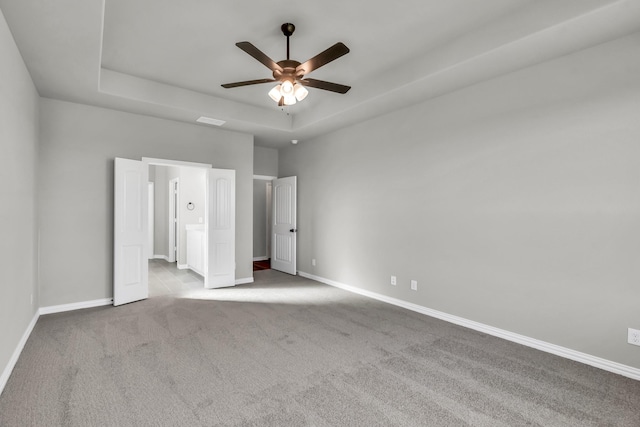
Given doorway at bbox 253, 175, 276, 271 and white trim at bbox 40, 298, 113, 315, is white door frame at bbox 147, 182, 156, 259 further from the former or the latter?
white trim at bbox 40, 298, 113, 315

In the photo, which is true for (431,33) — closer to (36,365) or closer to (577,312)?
(577,312)

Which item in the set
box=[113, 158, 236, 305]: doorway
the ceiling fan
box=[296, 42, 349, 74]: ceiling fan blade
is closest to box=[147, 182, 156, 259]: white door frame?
box=[113, 158, 236, 305]: doorway

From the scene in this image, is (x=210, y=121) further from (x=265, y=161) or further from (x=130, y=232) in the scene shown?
(x=265, y=161)

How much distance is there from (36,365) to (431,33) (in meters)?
4.59

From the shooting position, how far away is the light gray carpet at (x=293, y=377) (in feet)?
6.80

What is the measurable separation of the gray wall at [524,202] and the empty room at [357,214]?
0.8 inches

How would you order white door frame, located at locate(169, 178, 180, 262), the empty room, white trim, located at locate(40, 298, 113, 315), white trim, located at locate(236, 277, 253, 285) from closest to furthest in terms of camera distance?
the empty room → white trim, located at locate(40, 298, 113, 315) → white trim, located at locate(236, 277, 253, 285) → white door frame, located at locate(169, 178, 180, 262)

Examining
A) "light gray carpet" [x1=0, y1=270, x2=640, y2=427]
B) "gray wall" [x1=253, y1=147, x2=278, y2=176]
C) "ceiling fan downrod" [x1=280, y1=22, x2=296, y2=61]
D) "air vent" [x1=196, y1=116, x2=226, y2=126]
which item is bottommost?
"light gray carpet" [x1=0, y1=270, x2=640, y2=427]

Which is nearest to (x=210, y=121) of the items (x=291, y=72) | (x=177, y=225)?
(x=291, y=72)

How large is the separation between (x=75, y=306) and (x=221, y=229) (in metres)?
2.20

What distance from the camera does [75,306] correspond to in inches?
166

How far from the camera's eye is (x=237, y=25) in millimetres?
2961

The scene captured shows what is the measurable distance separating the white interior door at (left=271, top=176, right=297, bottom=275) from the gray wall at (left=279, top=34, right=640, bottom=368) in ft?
6.56

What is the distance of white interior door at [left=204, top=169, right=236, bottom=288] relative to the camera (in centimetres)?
534
